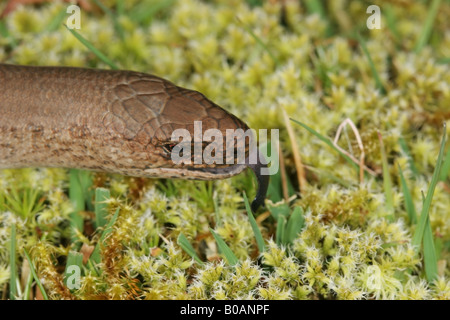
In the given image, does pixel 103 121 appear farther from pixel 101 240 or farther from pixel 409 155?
pixel 409 155

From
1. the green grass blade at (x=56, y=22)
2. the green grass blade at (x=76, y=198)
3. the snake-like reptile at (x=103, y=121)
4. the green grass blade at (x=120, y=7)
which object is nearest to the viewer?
the snake-like reptile at (x=103, y=121)

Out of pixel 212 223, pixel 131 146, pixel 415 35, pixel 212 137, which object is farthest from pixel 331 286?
pixel 415 35

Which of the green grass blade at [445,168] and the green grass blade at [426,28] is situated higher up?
the green grass blade at [426,28]

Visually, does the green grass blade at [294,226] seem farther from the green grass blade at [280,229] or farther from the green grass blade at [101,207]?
the green grass blade at [101,207]

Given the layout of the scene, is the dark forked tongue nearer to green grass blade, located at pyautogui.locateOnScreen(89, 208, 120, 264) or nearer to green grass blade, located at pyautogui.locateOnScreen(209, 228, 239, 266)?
green grass blade, located at pyautogui.locateOnScreen(209, 228, 239, 266)

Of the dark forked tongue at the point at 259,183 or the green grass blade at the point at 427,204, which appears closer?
the green grass blade at the point at 427,204

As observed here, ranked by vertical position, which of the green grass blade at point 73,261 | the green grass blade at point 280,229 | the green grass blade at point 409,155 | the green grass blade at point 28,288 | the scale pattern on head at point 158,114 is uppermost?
the scale pattern on head at point 158,114

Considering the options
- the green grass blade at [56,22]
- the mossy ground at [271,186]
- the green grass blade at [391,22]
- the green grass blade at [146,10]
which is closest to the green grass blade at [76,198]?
the mossy ground at [271,186]
